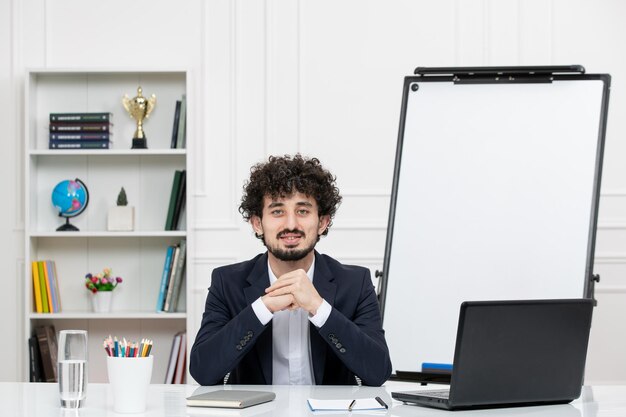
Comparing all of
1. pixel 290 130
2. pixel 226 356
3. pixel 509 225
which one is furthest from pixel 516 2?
pixel 226 356

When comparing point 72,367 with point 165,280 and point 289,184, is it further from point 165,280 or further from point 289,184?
point 165,280

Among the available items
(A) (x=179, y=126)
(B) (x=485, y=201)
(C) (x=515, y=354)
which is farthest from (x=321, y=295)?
Result: (A) (x=179, y=126)

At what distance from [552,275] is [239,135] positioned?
5.85 ft

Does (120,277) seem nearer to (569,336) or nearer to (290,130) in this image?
(290,130)

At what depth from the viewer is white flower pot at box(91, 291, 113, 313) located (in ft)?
13.1

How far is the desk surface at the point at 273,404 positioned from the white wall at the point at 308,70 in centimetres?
218

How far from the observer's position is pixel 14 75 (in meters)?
4.12

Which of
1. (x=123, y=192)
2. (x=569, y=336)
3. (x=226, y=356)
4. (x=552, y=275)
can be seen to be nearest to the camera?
(x=569, y=336)

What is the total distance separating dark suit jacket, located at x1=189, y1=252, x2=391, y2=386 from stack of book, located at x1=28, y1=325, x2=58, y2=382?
1.96m

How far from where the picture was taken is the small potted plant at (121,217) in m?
3.98

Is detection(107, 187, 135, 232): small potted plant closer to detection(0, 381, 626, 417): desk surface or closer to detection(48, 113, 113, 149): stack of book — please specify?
detection(48, 113, 113, 149): stack of book

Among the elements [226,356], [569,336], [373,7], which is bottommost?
[226,356]

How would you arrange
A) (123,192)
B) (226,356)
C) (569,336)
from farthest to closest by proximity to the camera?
(123,192)
(226,356)
(569,336)

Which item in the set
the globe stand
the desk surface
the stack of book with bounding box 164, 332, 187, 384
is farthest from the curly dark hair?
the globe stand
